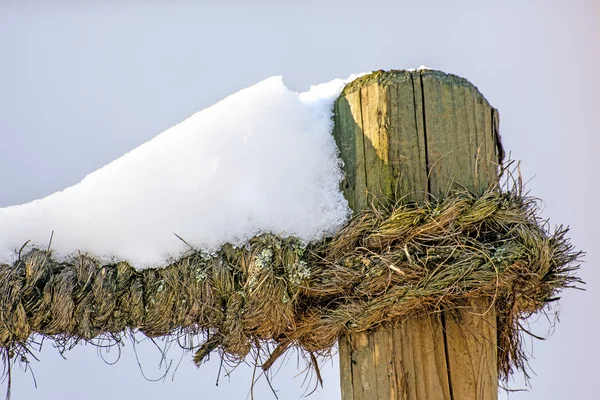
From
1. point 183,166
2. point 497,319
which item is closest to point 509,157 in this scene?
point 497,319

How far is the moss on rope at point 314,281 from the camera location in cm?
186

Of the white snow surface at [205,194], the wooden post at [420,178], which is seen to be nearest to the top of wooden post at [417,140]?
the wooden post at [420,178]

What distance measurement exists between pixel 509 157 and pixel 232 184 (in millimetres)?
887

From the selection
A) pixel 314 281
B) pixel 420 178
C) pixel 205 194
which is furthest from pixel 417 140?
pixel 205 194

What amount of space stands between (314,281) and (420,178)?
0.45m

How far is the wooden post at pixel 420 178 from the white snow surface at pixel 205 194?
0.38 feet

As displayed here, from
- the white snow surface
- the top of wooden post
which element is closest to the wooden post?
the top of wooden post

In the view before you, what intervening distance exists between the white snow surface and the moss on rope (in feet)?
0.18

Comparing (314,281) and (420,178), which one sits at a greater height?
(420,178)

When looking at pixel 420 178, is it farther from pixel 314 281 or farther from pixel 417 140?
pixel 314 281

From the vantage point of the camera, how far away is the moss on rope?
1858 mm

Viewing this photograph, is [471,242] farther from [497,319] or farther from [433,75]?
[433,75]

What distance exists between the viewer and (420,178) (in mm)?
1934

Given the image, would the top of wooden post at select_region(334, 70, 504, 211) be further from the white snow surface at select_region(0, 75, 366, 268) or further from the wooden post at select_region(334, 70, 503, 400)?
the white snow surface at select_region(0, 75, 366, 268)
